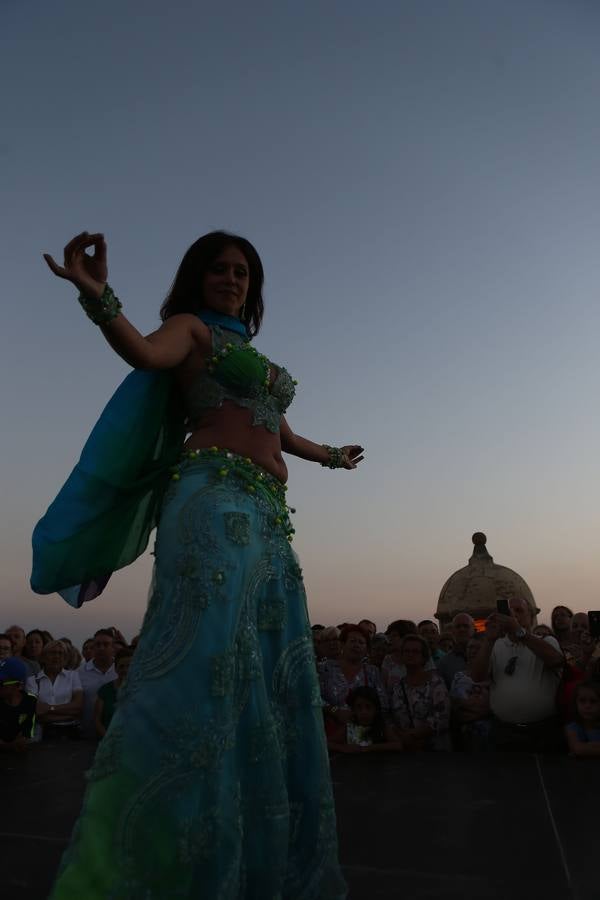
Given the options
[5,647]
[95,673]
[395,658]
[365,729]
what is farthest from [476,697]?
[5,647]

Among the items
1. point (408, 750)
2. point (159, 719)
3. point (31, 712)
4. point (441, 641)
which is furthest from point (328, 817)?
point (441, 641)

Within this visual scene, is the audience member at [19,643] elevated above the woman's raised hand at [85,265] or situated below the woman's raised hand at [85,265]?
below

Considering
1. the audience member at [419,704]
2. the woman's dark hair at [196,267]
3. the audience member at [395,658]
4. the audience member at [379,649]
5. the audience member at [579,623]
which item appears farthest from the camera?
the audience member at [579,623]

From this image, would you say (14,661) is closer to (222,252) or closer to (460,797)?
(460,797)

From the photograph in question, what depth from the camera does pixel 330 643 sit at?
852 centimetres

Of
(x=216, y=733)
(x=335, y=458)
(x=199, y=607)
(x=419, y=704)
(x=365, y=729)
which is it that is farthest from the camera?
(x=419, y=704)

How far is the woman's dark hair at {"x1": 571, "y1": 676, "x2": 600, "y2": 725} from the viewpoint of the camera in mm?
6329

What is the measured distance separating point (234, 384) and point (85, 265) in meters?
0.63

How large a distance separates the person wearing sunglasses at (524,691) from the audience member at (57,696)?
14.5 ft

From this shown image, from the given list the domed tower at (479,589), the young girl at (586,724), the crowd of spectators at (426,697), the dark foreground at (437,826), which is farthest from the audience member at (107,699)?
the domed tower at (479,589)

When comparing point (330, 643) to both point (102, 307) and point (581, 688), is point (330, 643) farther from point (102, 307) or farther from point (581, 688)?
point (102, 307)

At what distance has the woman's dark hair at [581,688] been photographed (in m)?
6.33

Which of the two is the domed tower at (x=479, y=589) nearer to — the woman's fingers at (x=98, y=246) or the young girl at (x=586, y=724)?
the young girl at (x=586, y=724)

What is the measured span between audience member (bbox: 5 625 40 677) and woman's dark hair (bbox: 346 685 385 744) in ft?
13.0
